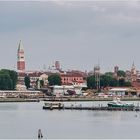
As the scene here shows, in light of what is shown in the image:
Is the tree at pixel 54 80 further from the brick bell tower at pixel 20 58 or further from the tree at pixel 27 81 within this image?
the brick bell tower at pixel 20 58

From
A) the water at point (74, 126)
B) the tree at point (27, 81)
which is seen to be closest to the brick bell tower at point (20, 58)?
the tree at point (27, 81)

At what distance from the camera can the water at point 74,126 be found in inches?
1458

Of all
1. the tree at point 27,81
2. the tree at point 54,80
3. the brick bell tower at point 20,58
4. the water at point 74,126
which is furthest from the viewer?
the brick bell tower at point 20,58

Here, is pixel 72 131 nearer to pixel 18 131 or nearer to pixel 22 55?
pixel 18 131

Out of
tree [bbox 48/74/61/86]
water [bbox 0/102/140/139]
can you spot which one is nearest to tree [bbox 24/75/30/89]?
tree [bbox 48/74/61/86]

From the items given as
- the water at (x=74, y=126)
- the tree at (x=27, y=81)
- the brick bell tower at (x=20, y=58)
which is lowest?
the water at (x=74, y=126)

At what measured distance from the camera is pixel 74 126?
4262 cm

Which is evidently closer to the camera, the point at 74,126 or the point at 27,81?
the point at 74,126

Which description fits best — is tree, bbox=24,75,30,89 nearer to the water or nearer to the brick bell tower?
the brick bell tower

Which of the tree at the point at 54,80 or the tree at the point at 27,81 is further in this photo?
the tree at the point at 27,81

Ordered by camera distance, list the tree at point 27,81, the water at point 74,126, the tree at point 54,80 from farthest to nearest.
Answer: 1. the tree at point 27,81
2. the tree at point 54,80
3. the water at point 74,126

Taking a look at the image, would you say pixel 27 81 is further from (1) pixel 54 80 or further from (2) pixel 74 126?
(2) pixel 74 126

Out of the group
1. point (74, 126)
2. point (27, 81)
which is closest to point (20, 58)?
point (27, 81)

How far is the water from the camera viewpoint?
37.0 m
